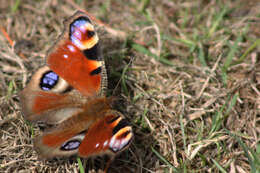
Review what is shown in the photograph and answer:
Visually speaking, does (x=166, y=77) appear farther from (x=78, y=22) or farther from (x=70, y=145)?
(x=70, y=145)

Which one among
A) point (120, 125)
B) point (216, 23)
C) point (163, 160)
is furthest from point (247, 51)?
point (120, 125)

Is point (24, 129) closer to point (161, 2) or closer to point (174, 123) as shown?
point (174, 123)

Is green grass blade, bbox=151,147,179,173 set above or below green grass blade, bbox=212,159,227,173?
above

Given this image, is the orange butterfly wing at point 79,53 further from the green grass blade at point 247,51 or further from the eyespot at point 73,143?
the green grass blade at point 247,51

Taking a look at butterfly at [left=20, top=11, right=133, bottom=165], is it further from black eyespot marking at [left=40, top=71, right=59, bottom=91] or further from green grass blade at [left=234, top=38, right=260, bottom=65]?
green grass blade at [left=234, top=38, right=260, bottom=65]

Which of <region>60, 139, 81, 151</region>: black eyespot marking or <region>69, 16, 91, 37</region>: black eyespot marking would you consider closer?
<region>60, 139, 81, 151</region>: black eyespot marking

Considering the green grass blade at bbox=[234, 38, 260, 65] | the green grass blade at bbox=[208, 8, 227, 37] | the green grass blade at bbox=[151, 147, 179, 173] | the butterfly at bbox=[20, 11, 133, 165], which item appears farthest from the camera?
the green grass blade at bbox=[208, 8, 227, 37]

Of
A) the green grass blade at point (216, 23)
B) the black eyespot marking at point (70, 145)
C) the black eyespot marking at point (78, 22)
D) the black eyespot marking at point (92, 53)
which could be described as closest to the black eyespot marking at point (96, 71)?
the black eyespot marking at point (92, 53)

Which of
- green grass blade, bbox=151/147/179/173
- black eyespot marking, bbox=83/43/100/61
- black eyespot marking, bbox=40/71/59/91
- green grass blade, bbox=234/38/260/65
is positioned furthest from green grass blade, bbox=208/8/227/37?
black eyespot marking, bbox=40/71/59/91

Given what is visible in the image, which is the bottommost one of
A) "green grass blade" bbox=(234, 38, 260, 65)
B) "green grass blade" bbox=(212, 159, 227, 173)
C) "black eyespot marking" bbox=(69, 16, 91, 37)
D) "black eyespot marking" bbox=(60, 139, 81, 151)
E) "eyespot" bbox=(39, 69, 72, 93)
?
"green grass blade" bbox=(212, 159, 227, 173)
